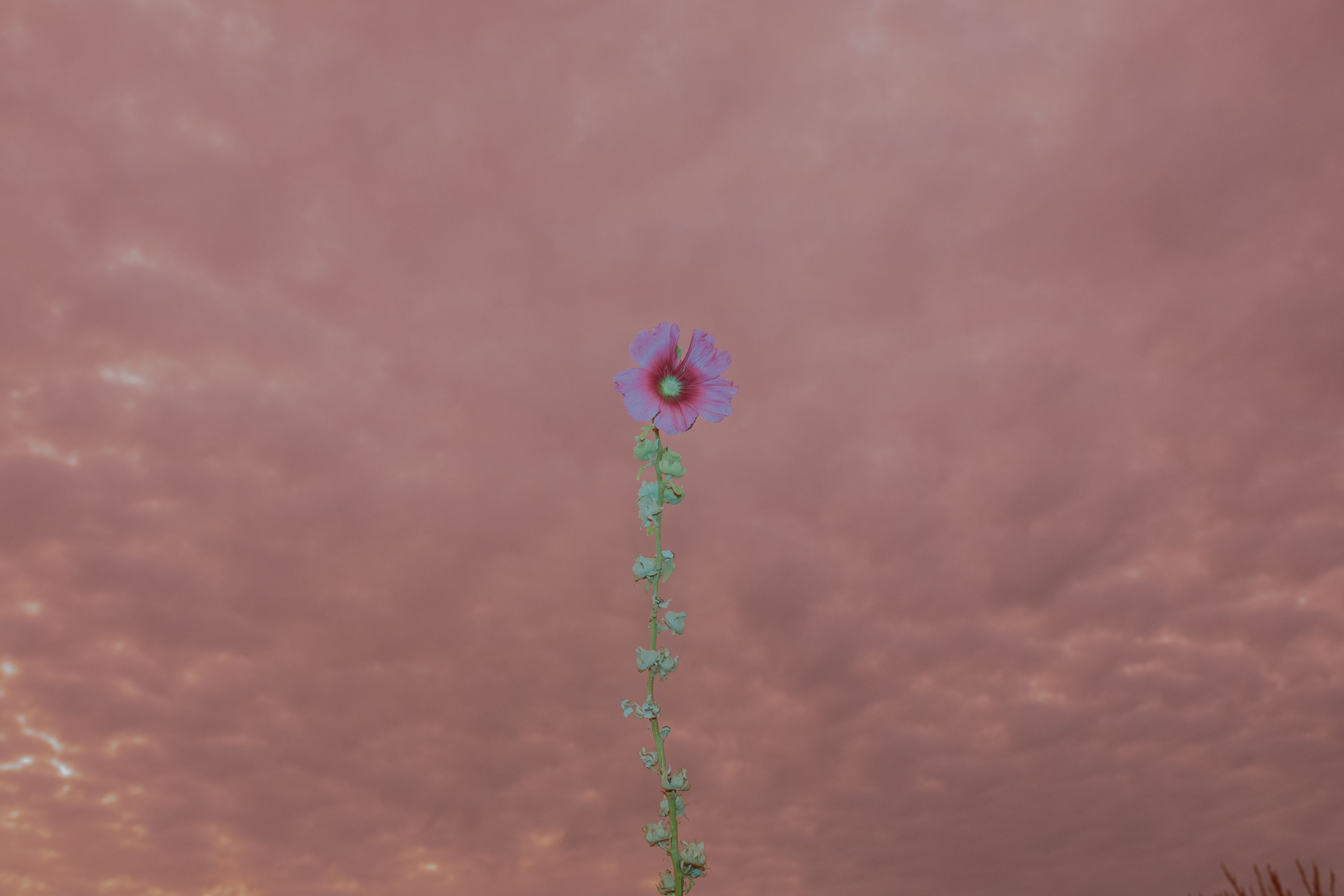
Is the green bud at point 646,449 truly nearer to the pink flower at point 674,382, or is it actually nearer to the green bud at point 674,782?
the pink flower at point 674,382

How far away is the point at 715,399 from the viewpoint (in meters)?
8.90

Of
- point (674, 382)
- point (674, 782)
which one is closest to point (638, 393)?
point (674, 382)

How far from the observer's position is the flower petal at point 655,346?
8750 mm

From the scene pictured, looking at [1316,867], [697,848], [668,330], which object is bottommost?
[1316,867]

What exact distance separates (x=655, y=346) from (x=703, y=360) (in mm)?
431

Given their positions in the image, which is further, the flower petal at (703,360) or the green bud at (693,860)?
the flower petal at (703,360)

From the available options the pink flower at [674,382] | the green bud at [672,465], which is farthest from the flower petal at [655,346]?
the green bud at [672,465]

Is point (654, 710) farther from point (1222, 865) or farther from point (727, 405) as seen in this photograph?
point (1222, 865)

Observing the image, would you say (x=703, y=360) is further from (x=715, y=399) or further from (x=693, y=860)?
(x=693, y=860)

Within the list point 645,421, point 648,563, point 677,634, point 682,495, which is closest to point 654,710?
point 677,634

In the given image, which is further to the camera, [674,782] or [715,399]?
[715,399]

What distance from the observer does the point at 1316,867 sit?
786cm

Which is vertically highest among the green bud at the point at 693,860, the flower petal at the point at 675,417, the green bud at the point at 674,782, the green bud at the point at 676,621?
the flower petal at the point at 675,417

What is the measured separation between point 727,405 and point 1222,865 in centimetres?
563
